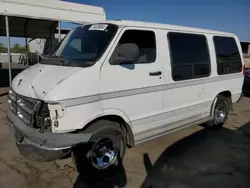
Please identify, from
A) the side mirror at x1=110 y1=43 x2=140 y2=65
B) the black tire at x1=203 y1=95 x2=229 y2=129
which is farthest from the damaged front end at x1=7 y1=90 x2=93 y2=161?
the black tire at x1=203 y1=95 x2=229 y2=129

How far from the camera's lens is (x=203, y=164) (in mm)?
4184

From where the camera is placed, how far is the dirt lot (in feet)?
11.6

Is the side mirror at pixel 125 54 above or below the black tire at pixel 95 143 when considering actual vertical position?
above

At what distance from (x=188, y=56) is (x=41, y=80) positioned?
2764 millimetres

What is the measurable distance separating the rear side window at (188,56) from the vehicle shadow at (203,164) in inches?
54.5

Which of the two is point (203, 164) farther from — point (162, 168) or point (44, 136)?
point (44, 136)

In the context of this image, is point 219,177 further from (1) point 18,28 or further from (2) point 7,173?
(1) point 18,28

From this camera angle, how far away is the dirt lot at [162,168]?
140 inches

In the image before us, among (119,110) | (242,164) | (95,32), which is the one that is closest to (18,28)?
(95,32)

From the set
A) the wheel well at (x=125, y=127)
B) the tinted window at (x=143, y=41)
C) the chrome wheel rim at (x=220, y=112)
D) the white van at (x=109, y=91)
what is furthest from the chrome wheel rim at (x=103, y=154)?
the chrome wheel rim at (x=220, y=112)

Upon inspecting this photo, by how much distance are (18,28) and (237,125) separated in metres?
11.1

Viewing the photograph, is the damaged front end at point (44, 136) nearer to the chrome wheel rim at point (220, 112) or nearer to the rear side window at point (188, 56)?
the rear side window at point (188, 56)

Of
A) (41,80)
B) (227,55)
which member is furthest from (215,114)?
(41,80)

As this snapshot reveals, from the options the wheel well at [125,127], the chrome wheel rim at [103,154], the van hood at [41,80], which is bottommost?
the chrome wheel rim at [103,154]
